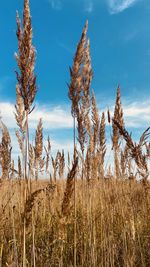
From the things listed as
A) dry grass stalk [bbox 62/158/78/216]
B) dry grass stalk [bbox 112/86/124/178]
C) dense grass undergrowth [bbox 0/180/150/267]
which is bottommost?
dense grass undergrowth [bbox 0/180/150/267]

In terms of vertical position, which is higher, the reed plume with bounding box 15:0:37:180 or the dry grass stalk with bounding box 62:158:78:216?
the reed plume with bounding box 15:0:37:180

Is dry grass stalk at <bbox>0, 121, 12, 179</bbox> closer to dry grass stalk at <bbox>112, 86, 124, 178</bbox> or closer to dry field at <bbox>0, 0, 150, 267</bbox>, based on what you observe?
dry field at <bbox>0, 0, 150, 267</bbox>

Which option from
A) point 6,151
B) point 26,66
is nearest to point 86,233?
point 6,151

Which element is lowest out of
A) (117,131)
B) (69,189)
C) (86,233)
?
(86,233)

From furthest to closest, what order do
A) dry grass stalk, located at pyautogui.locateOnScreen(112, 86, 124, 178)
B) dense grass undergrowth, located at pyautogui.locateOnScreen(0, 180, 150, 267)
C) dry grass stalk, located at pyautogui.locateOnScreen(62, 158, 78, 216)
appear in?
dry grass stalk, located at pyautogui.locateOnScreen(112, 86, 124, 178) → dense grass undergrowth, located at pyautogui.locateOnScreen(0, 180, 150, 267) → dry grass stalk, located at pyautogui.locateOnScreen(62, 158, 78, 216)

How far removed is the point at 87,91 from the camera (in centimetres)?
329

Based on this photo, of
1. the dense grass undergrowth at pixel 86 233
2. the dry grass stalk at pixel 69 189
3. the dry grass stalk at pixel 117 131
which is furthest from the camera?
the dry grass stalk at pixel 117 131

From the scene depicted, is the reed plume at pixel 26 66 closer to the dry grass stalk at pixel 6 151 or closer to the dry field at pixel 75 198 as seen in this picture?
the dry field at pixel 75 198

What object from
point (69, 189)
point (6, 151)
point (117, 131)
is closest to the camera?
point (69, 189)

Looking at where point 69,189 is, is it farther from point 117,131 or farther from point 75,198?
point 117,131

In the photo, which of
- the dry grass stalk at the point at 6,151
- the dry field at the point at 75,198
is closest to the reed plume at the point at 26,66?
the dry field at the point at 75,198

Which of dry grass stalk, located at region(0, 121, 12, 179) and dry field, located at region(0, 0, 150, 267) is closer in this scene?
dry field, located at region(0, 0, 150, 267)

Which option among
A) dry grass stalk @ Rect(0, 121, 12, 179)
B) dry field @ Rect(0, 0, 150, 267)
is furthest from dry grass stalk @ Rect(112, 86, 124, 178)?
dry grass stalk @ Rect(0, 121, 12, 179)

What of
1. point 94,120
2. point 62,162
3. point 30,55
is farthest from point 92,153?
point 62,162
